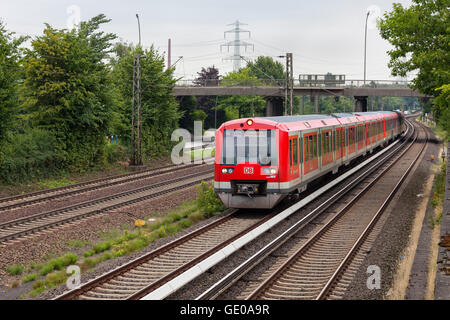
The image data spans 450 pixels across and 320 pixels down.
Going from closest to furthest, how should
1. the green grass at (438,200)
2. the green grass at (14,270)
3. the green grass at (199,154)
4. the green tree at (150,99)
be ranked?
the green grass at (14,270) < the green grass at (438,200) < the green tree at (150,99) < the green grass at (199,154)

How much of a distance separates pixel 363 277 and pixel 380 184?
15.5 metres

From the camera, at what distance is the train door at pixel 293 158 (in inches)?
688

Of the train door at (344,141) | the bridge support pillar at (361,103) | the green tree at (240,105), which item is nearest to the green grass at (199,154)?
the train door at (344,141)

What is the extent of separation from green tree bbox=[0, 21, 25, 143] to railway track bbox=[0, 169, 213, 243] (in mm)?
6326

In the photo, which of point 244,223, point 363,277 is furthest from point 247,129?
point 363,277

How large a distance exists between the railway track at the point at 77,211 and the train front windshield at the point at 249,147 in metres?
5.33

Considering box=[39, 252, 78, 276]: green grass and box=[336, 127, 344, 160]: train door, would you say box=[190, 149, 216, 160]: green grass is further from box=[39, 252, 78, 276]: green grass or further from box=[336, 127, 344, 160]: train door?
box=[39, 252, 78, 276]: green grass

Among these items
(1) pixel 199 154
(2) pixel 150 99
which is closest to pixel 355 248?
(2) pixel 150 99

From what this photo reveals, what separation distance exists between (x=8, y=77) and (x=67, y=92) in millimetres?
4319

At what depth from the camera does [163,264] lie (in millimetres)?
12359

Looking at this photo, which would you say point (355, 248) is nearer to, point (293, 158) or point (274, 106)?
point (293, 158)

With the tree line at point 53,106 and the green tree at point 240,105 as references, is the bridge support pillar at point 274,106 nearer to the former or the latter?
the green tree at point 240,105

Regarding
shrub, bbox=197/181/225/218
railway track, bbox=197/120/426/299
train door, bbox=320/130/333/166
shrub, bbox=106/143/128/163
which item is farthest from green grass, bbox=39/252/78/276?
shrub, bbox=106/143/128/163
